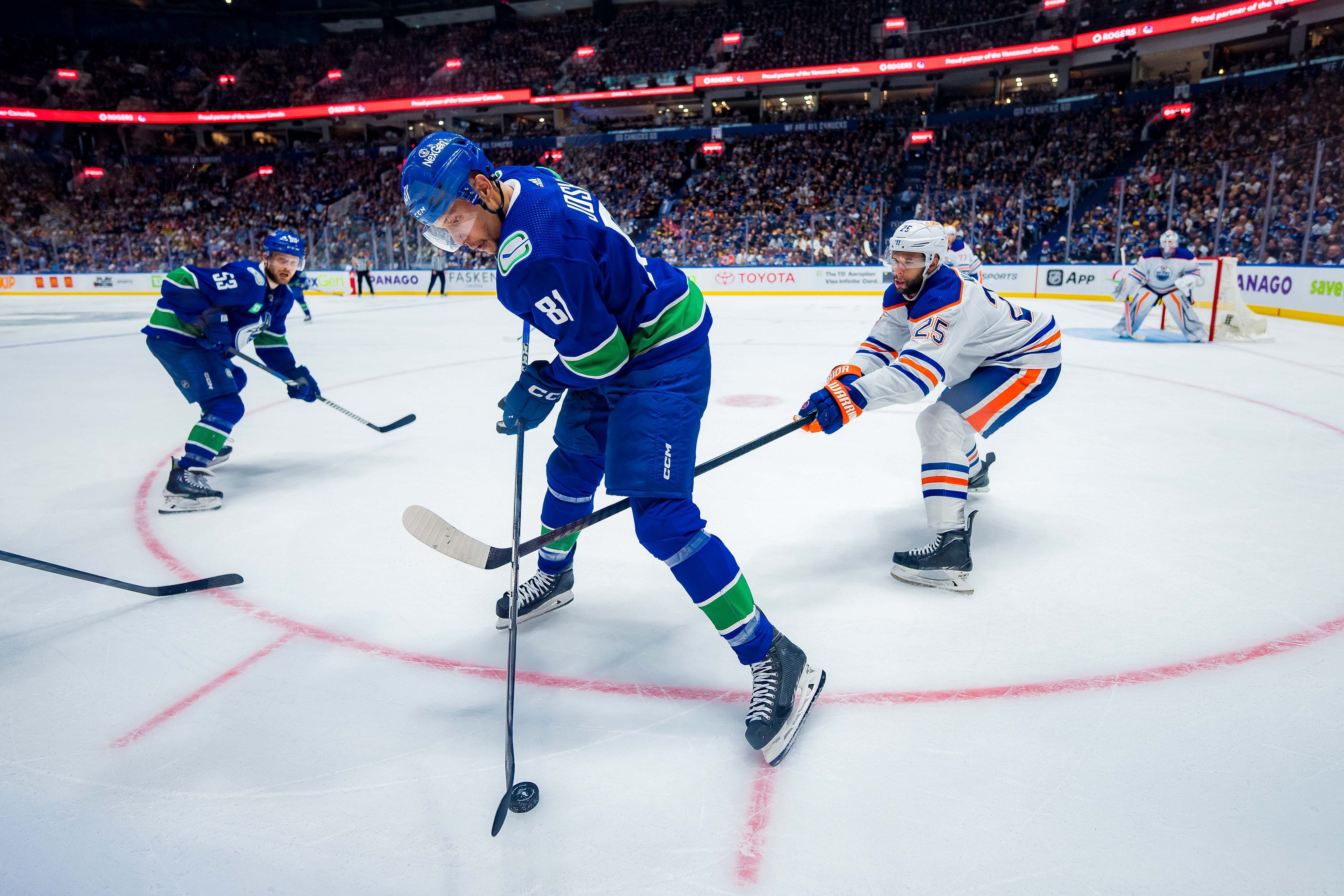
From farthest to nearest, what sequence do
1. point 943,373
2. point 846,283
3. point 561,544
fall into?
point 846,283 → point 943,373 → point 561,544

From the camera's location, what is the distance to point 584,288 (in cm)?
185

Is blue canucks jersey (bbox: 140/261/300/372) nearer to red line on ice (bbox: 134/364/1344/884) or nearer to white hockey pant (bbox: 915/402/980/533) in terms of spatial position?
red line on ice (bbox: 134/364/1344/884)

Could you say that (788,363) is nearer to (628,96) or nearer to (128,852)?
(128,852)

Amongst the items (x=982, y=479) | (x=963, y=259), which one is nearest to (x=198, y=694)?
(x=982, y=479)

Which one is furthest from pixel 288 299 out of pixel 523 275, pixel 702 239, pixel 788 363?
pixel 702 239

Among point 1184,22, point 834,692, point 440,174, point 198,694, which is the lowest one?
point 198,694

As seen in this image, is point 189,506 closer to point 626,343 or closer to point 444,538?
point 444,538

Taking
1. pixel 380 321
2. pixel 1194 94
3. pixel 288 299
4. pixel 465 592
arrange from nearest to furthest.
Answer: pixel 465 592 → pixel 288 299 → pixel 380 321 → pixel 1194 94

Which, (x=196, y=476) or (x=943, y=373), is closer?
(x=943, y=373)

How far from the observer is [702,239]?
744 inches

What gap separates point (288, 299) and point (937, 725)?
13.4ft

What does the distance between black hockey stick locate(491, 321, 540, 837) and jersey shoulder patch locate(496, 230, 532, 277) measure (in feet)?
1.28

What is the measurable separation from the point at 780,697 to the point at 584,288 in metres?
1.14

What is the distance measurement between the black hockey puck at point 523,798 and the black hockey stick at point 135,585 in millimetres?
1825
